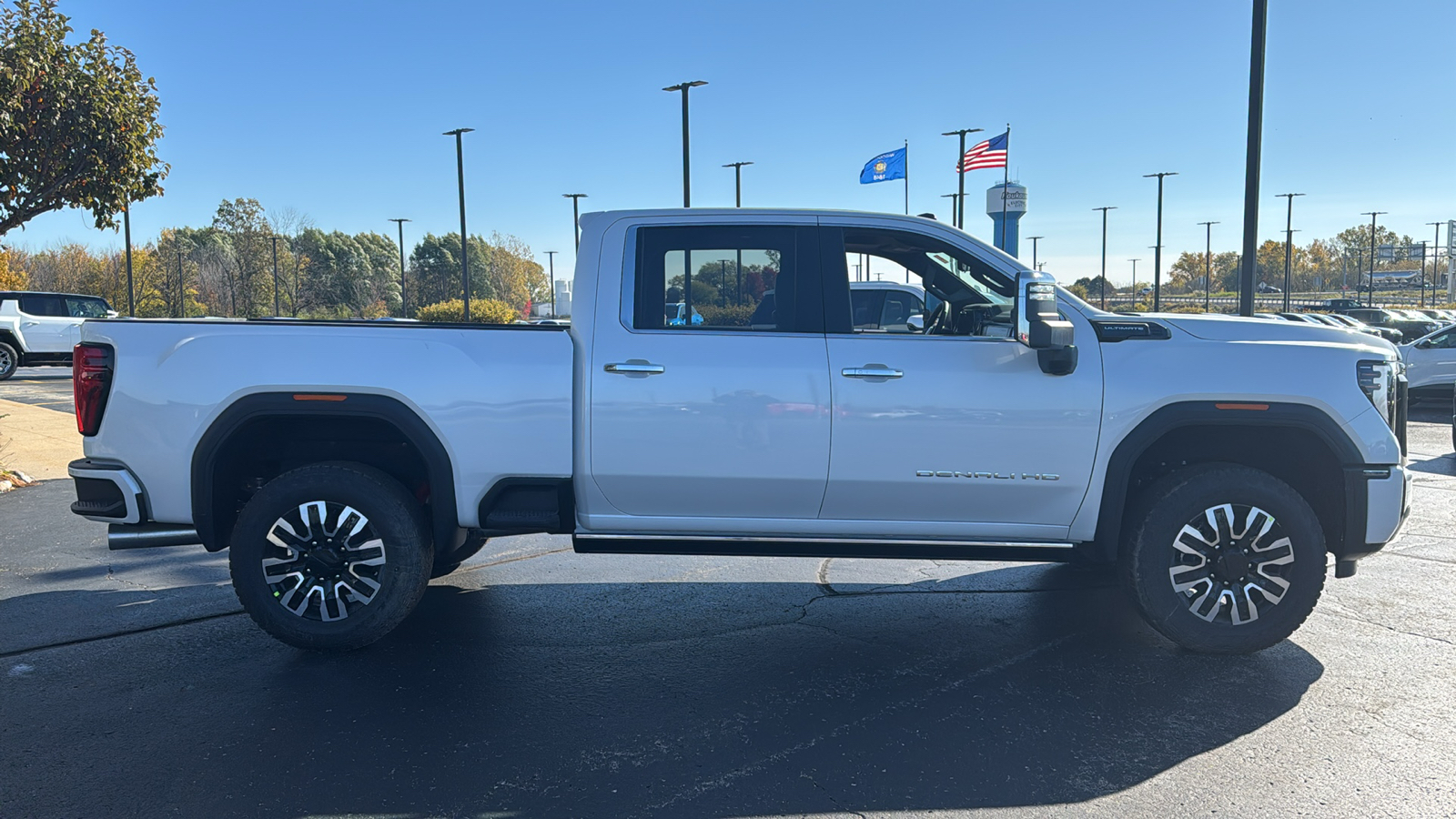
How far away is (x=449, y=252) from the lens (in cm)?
9475

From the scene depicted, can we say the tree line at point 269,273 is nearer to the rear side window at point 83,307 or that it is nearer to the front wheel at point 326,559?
the rear side window at point 83,307

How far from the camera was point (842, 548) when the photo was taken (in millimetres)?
4621

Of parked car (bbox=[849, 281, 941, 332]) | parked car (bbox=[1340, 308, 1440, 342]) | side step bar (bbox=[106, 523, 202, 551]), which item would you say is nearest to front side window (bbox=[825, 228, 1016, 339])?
parked car (bbox=[849, 281, 941, 332])

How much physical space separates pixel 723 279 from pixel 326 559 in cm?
226

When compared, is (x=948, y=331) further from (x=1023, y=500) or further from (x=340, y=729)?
(x=340, y=729)

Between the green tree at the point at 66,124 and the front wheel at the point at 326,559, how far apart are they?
20.6 feet

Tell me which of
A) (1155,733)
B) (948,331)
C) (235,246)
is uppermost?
(235,246)

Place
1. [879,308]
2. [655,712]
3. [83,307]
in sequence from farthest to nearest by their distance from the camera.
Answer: [83,307] < [879,308] < [655,712]

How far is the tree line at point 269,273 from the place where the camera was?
203 ft

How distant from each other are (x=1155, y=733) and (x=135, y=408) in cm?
463

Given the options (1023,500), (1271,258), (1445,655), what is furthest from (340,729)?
(1271,258)

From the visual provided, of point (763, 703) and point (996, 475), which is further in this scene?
point (996, 475)

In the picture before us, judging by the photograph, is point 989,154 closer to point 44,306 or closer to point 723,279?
point 44,306

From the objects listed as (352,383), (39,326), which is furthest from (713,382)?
(39,326)
